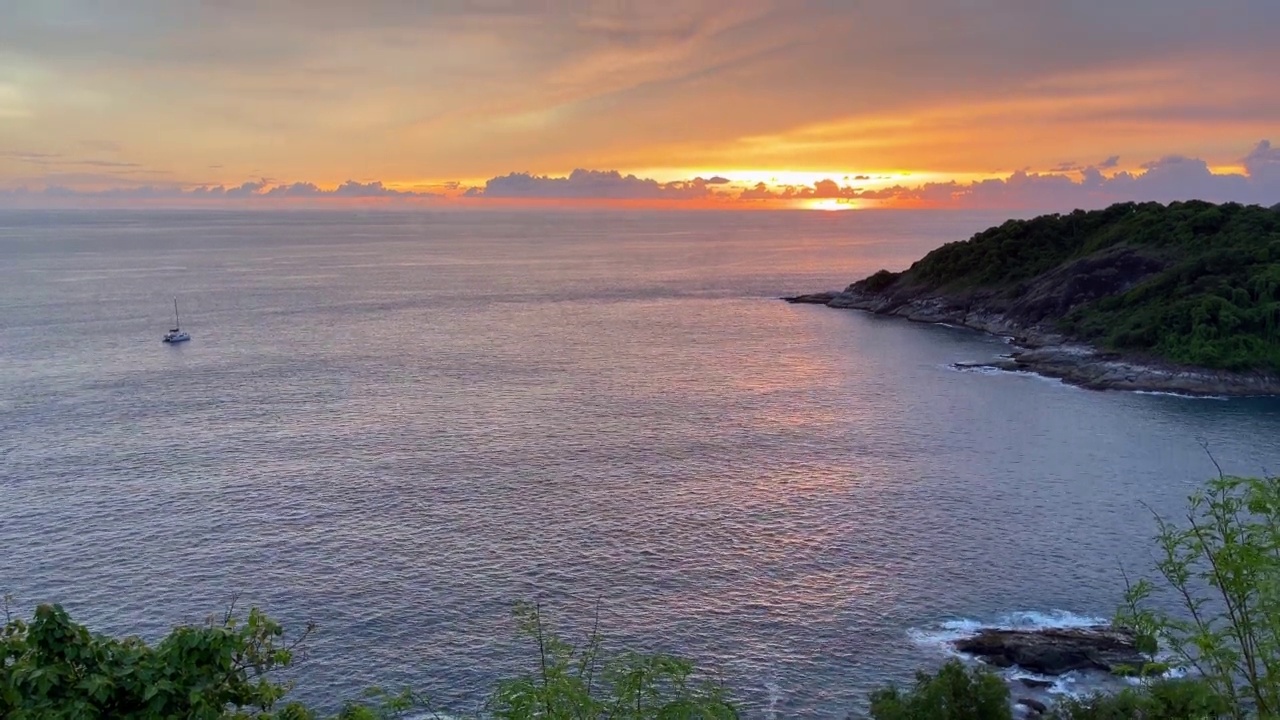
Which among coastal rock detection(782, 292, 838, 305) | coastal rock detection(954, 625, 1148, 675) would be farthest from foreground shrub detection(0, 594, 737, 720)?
coastal rock detection(782, 292, 838, 305)

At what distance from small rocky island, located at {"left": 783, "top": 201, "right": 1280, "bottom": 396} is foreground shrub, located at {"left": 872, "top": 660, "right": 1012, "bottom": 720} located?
3032 inches

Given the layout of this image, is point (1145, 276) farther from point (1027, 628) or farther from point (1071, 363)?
point (1027, 628)

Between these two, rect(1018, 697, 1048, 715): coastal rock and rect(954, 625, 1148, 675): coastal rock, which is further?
rect(954, 625, 1148, 675): coastal rock

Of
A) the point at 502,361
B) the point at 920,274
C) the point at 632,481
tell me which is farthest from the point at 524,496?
the point at 920,274

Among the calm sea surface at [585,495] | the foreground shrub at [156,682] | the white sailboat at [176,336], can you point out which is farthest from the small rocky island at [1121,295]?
the white sailboat at [176,336]

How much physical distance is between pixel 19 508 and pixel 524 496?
3591 centimetres

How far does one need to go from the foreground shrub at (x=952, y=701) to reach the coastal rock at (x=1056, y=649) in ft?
28.6

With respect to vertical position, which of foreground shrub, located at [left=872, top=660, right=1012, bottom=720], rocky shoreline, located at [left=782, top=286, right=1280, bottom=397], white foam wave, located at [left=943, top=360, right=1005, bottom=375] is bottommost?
foreground shrub, located at [left=872, top=660, right=1012, bottom=720]

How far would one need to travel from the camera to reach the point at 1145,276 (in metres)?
130

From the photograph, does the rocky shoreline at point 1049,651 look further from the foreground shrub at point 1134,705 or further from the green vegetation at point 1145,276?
the green vegetation at point 1145,276

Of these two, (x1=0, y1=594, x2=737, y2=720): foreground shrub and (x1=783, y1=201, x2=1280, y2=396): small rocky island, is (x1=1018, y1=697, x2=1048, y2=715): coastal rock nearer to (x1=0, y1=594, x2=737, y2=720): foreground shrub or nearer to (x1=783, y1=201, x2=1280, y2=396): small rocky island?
(x1=0, y1=594, x2=737, y2=720): foreground shrub

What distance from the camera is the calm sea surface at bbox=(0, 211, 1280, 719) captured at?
4931cm

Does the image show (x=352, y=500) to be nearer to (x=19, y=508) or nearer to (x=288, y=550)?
(x=288, y=550)

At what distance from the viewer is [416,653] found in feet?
152
